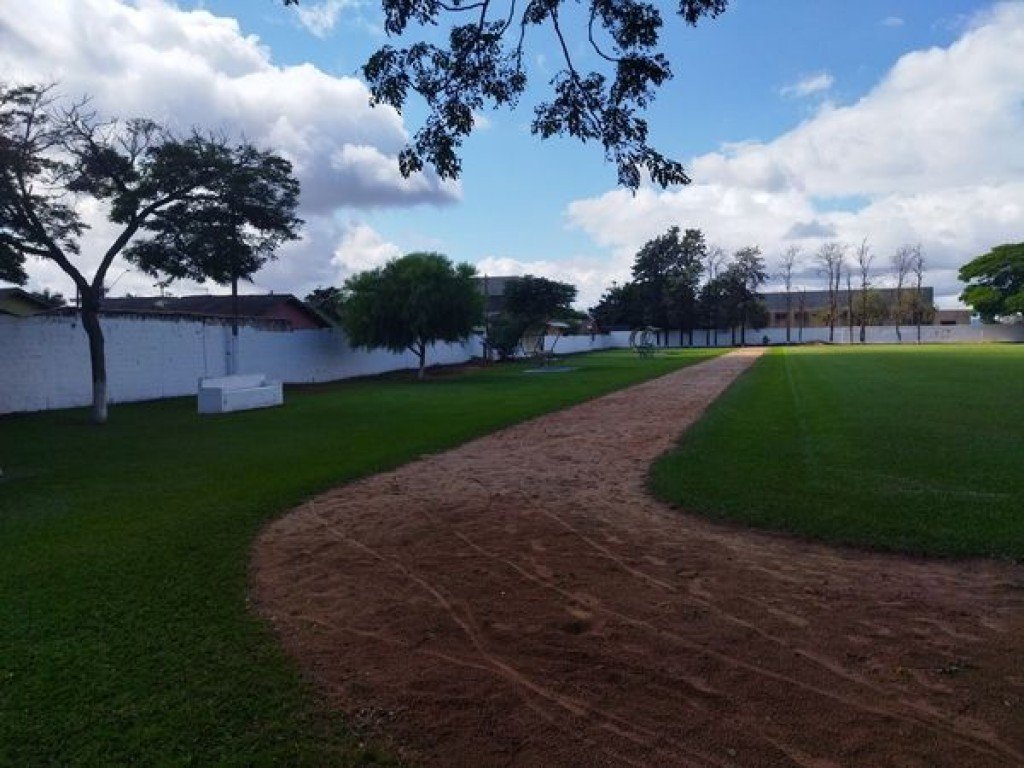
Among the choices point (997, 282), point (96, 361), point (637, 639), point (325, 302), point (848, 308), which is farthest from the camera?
point (848, 308)

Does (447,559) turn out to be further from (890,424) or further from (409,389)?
(409,389)

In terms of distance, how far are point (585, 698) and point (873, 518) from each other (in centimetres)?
448

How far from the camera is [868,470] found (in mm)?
9688

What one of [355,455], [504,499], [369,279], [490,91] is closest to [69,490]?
[355,455]

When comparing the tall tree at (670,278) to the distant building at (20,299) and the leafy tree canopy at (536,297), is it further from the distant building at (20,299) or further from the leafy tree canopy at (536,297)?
the distant building at (20,299)

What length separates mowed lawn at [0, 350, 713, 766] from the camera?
355 centimetres

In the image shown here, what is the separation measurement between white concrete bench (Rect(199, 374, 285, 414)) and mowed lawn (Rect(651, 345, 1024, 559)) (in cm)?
1074

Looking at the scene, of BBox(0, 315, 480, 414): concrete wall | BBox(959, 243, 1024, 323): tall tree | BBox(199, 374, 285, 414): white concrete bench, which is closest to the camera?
BBox(0, 315, 480, 414): concrete wall

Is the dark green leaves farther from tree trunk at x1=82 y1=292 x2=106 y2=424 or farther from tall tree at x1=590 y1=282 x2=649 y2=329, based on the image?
tall tree at x1=590 y1=282 x2=649 y2=329

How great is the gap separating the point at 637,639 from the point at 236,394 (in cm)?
1619

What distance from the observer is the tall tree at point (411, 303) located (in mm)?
30312

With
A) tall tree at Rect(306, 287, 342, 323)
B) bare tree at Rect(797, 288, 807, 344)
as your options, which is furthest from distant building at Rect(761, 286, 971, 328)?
tall tree at Rect(306, 287, 342, 323)

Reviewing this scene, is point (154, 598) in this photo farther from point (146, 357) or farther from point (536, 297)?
point (536, 297)

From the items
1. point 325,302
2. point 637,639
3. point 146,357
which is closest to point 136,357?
point 146,357
